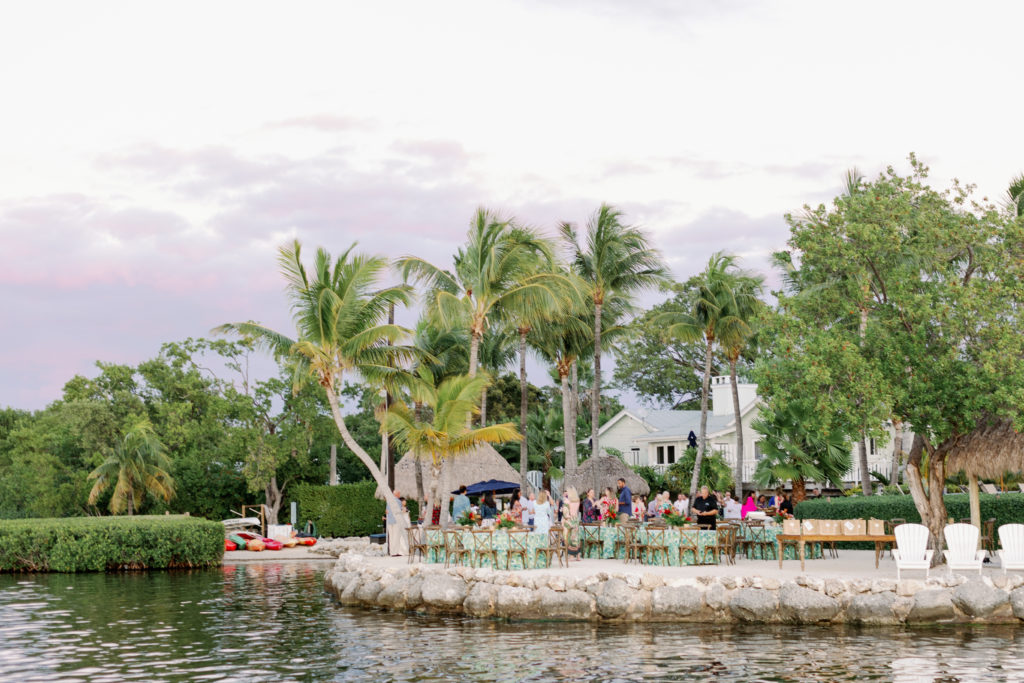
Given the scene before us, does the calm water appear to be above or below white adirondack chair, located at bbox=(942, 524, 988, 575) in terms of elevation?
below

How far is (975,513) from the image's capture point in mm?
22547

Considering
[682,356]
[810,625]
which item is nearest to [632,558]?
[810,625]

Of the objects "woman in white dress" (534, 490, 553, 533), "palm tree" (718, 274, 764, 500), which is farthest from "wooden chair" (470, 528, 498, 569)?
"palm tree" (718, 274, 764, 500)

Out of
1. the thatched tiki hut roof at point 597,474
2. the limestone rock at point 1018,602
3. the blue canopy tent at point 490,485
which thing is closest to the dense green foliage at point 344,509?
the blue canopy tent at point 490,485

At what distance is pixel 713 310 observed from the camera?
134ft

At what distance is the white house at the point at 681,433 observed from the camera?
50.1 m

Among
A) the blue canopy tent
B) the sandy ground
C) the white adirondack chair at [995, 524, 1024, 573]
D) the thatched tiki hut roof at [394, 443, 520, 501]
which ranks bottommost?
the sandy ground

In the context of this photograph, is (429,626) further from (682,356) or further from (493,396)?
(682,356)

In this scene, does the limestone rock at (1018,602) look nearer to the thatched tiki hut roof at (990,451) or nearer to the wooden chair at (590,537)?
the thatched tiki hut roof at (990,451)

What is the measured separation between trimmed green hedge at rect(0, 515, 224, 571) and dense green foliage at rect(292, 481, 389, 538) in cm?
1011

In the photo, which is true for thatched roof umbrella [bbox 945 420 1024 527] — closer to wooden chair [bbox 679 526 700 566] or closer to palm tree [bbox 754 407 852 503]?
wooden chair [bbox 679 526 700 566]

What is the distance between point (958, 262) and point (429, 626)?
1285 cm

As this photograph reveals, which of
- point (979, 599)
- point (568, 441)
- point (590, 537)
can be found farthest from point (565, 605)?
point (568, 441)

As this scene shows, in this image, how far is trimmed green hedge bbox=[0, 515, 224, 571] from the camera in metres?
32.3
